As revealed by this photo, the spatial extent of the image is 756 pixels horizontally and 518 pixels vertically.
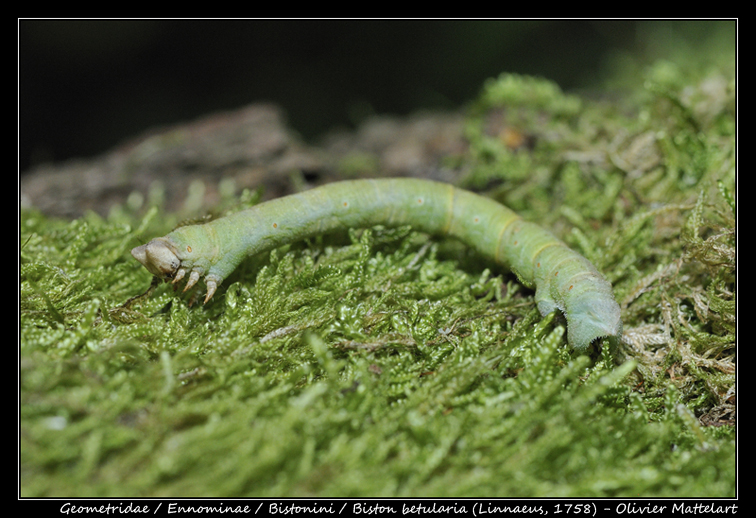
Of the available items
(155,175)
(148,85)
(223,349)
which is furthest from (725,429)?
(148,85)

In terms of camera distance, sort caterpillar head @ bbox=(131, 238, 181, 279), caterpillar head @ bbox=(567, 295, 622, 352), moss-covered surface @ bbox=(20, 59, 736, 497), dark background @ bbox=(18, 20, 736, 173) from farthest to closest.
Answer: dark background @ bbox=(18, 20, 736, 173)
caterpillar head @ bbox=(131, 238, 181, 279)
caterpillar head @ bbox=(567, 295, 622, 352)
moss-covered surface @ bbox=(20, 59, 736, 497)

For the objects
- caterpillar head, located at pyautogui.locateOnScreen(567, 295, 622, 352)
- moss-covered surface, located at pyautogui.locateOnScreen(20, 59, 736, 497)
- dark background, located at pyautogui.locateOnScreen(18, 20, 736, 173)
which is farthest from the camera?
dark background, located at pyautogui.locateOnScreen(18, 20, 736, 173)

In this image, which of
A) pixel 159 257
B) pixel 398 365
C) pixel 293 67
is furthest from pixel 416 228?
pixel 293 67

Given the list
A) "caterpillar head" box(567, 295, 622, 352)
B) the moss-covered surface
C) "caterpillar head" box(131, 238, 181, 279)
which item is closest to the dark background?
the moss-covered surface

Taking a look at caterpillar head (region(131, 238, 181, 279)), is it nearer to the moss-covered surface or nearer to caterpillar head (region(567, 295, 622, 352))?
the moss-covered surface

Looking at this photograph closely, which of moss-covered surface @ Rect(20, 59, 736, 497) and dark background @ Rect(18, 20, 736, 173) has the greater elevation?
dark background @ Rect(18, 20, 736, 173)

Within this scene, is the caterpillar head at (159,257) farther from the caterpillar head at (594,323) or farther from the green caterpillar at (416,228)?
the caterpillar head at (594,323)
